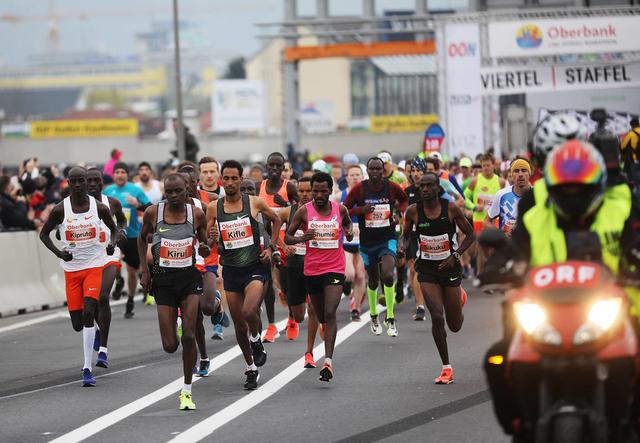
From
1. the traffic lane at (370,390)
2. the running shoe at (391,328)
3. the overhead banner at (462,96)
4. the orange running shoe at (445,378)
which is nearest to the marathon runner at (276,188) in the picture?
the running shoe at (391,328)

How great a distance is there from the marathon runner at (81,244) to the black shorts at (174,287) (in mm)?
2094

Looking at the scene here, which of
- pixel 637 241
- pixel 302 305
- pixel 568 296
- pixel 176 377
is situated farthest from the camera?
pixel 302 305

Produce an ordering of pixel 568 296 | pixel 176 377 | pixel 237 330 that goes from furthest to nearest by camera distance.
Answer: pixel 176 377, pixel 237 330, pixel 568 296

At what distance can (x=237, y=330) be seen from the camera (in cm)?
1280

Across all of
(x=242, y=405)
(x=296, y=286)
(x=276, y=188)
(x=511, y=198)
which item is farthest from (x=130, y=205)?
(x=242, y=405)

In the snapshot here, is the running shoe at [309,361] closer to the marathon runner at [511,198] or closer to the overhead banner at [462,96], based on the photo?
the marathon runner at [511,198]

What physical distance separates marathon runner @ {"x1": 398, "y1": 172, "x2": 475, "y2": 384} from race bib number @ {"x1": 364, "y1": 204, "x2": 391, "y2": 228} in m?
3.45

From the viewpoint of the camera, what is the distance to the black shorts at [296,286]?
15164 mm

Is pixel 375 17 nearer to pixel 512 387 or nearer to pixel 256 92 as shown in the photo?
pixel 512 387

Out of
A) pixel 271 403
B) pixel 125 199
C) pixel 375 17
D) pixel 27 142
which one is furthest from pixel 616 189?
pixel 27 142

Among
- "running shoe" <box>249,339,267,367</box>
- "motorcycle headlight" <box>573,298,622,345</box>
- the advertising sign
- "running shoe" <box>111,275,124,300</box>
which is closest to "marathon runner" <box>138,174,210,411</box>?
"running shoe" <box>249,339,267,367</box>

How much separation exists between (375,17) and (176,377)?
39543 mm

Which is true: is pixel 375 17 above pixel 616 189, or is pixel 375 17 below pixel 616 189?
above

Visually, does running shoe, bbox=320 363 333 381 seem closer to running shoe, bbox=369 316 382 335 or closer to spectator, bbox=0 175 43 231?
running shoe, bbox=369 316 382 335
